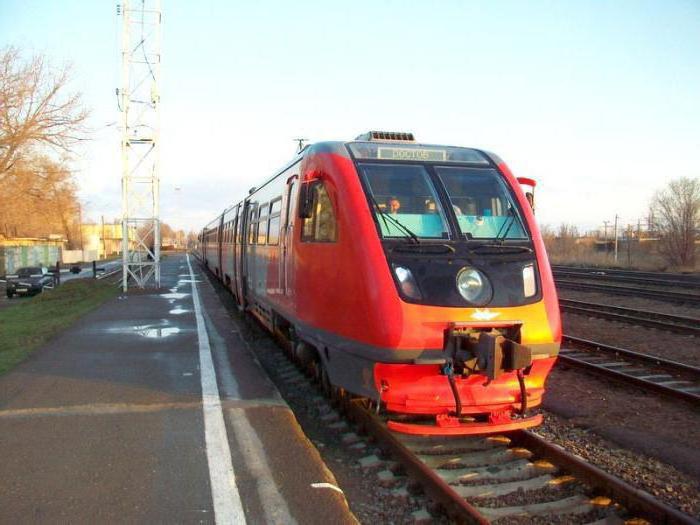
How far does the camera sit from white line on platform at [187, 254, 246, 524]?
12.8ft

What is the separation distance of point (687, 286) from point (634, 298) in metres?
4.93

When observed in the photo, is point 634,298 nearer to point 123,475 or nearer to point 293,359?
point 293,359

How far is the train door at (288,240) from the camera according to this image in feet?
23.8

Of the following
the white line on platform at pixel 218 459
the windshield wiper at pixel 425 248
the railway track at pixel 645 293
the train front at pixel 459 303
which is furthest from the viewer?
the railway track at pixel 645 293

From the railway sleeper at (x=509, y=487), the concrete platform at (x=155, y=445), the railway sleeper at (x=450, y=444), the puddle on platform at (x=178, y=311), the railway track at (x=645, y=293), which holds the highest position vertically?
the railway track at (x=645, y=293)

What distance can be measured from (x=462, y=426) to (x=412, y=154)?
2814 mm

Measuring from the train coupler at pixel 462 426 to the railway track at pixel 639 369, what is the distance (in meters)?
3.16

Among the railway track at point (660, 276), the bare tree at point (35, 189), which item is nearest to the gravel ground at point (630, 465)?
the railway track at point (660, 276)

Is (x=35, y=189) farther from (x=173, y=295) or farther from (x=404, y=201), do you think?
(x=404, y=201)

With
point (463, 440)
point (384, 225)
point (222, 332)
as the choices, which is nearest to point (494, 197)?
point (384, 225)

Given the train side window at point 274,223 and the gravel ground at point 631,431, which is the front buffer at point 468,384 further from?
the train side window at point 274,223

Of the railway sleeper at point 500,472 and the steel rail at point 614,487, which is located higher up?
the steel rail at point 614,487

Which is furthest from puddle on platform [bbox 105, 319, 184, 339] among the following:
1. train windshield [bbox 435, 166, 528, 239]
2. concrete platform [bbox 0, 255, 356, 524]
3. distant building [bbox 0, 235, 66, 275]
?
distant building [bbox 0, 235, 66, 275]

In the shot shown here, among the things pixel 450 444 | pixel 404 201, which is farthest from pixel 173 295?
pixel 450 444
